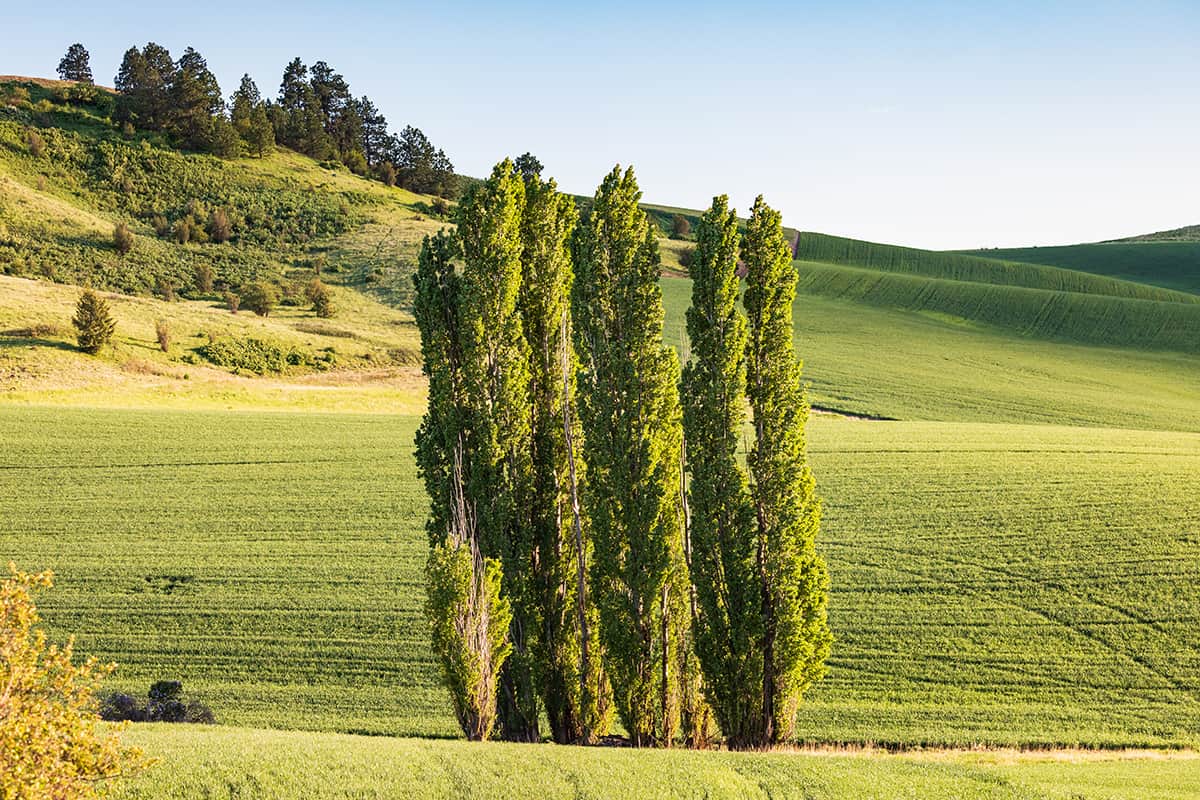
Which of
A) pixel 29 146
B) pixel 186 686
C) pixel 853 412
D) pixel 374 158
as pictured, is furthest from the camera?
pixel 374 158

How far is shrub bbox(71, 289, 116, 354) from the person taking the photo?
52000mm

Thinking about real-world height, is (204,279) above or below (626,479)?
above

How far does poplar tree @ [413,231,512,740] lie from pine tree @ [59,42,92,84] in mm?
132537

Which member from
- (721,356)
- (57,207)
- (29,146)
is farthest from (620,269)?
(29,146)

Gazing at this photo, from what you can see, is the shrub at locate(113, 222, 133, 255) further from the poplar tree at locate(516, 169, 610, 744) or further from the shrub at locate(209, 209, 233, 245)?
the poplar tree at locate(516, 169, 610, 744)

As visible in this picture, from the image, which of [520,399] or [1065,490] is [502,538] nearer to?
[520,399]

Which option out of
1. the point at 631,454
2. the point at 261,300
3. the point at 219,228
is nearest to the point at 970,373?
the point at 631,454

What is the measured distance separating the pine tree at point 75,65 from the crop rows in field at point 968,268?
103 meters

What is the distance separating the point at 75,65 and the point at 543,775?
144668 millimetres

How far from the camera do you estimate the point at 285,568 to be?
2948cm

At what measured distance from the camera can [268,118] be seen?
123625 mm

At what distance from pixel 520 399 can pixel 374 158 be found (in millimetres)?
127681

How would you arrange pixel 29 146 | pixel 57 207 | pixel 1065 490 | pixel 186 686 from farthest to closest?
1. pixel 29 146
2. pixel 57 207
3. pixel 1065 490
4. pixel 186 686

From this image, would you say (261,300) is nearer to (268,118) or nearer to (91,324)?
(91,324)
